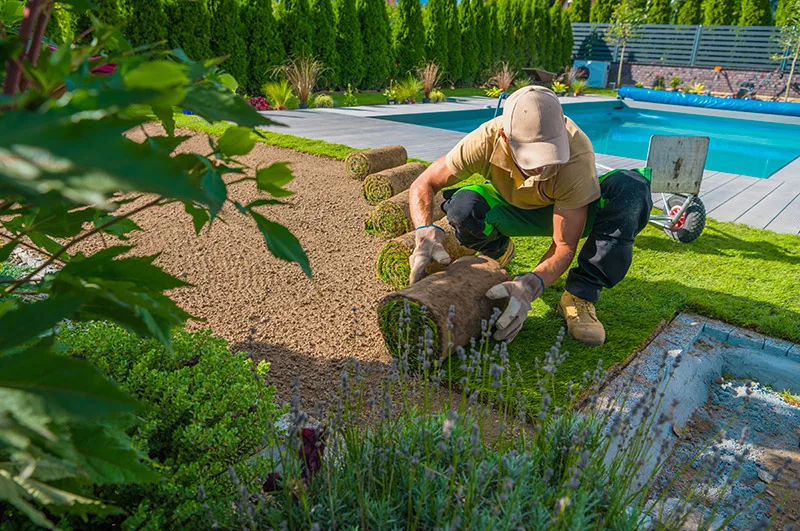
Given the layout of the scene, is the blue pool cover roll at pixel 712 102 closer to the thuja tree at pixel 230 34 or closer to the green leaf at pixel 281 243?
the thuja tree at pixel 230 34

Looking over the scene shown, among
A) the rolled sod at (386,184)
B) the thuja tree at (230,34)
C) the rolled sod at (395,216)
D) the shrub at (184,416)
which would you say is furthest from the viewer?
the thuja tree at (230,34)

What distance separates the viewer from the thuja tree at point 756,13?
20.8 m

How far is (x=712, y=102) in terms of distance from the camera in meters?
16.3

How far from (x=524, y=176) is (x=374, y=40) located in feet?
42.0

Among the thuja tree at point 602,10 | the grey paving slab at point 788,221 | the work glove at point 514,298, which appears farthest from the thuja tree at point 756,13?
the work glove at point 514,298

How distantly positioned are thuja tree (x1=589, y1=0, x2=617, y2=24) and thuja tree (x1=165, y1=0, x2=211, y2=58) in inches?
725

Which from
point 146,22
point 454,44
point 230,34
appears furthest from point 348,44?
point 146,22

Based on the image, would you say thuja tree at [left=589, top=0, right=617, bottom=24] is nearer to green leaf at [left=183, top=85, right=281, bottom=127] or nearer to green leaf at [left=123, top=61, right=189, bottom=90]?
green leaf at [left=183, top=85, right=281, bottom=127]

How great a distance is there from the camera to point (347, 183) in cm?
579

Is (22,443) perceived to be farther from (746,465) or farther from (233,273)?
(233,273)

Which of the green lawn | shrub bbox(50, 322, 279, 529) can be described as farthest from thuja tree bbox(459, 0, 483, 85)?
shrub bbox(50, 322, 279, 529)

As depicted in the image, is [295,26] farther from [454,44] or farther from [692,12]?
[692,12]

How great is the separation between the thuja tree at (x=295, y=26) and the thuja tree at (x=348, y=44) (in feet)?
3.18

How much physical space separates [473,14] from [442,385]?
1665 centimetres
